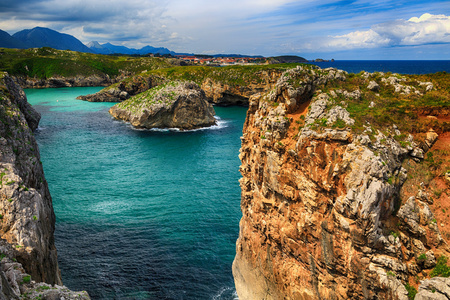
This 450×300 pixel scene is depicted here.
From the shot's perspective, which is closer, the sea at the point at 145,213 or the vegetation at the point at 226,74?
the sea at the point at 145,213

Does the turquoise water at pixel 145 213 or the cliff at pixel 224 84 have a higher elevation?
the cliff at pixel 224 84

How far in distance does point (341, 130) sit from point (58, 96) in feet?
575

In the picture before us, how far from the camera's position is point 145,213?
43812mm

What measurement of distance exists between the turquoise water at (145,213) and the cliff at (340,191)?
839cm

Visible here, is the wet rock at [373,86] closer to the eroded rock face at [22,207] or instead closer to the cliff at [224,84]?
the eroded rock face at [22,207]

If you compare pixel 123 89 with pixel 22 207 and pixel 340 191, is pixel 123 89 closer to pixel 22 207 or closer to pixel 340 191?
pixel 22 207

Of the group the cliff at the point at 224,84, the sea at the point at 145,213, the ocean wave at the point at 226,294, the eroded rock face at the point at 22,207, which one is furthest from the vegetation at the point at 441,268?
the cliff at the point at 224,84

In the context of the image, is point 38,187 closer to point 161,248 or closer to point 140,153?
point 161,248

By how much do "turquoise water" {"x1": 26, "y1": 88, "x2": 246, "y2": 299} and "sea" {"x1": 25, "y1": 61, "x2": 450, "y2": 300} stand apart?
0.13 metres

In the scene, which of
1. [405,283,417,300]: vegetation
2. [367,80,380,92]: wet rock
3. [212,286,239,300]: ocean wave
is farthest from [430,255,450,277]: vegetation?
[212,286,239,300]: ocean wave

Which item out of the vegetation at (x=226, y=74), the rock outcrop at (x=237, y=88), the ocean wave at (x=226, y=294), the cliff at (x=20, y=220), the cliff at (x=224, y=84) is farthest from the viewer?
the vegetation at (x=226, y=74)

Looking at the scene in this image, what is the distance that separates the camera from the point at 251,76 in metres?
146

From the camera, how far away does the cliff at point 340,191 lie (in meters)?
18.1

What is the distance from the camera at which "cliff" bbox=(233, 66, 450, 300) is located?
18125mm
